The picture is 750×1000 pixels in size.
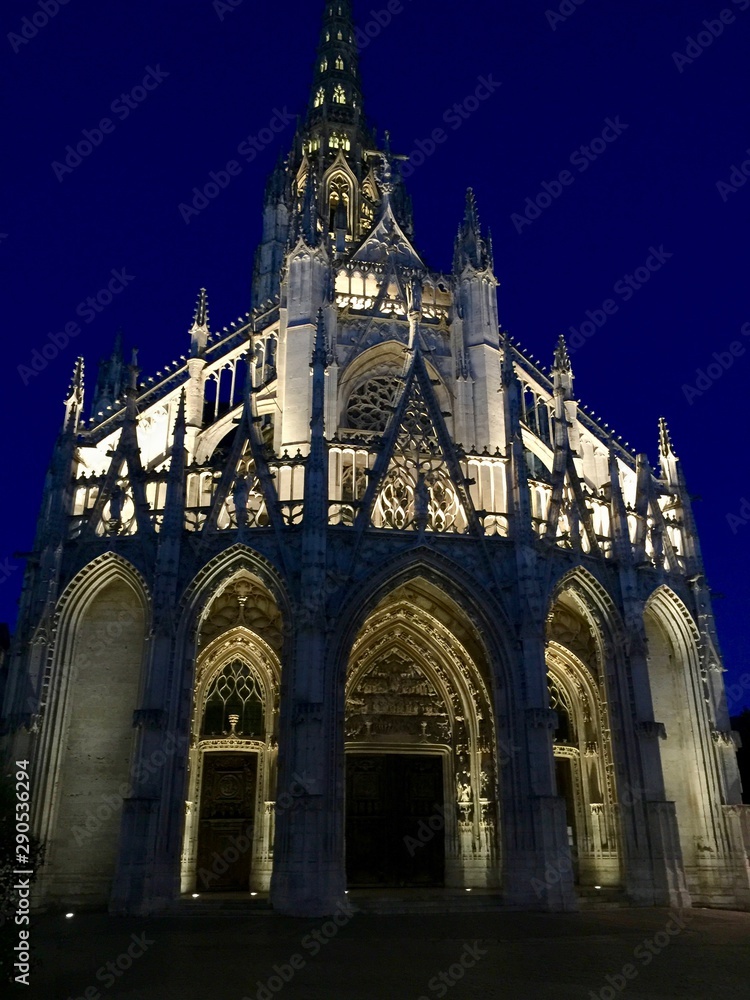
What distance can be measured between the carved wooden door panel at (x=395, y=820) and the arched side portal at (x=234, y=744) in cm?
239

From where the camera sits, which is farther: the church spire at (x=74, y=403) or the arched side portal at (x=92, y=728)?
the church spire at (x=74, y=403)

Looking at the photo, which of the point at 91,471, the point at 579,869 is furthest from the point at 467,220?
the point at 579,869

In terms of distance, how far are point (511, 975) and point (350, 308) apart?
21.5 m

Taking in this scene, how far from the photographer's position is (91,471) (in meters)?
24.4

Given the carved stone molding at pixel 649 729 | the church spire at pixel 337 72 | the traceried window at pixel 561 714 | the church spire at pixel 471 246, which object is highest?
the church spire at pixel 337 72

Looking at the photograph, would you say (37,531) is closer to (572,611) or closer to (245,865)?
(245,865)

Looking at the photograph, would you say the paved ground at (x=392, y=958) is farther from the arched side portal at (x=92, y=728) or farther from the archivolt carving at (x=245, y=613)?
the archivolt carving at (x=245, y=613)

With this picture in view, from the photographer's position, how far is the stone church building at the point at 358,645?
20.3m

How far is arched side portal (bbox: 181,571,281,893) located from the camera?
872 inches

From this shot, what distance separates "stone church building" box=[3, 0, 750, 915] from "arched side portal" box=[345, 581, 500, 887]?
0.07 meters

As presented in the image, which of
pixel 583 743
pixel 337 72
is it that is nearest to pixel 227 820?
pixel 583 743

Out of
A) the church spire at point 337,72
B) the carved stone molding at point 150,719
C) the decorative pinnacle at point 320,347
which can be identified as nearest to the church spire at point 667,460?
the decorative pinnacle at point 320,347

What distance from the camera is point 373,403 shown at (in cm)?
2756

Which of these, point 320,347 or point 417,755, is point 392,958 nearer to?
point 417,755
